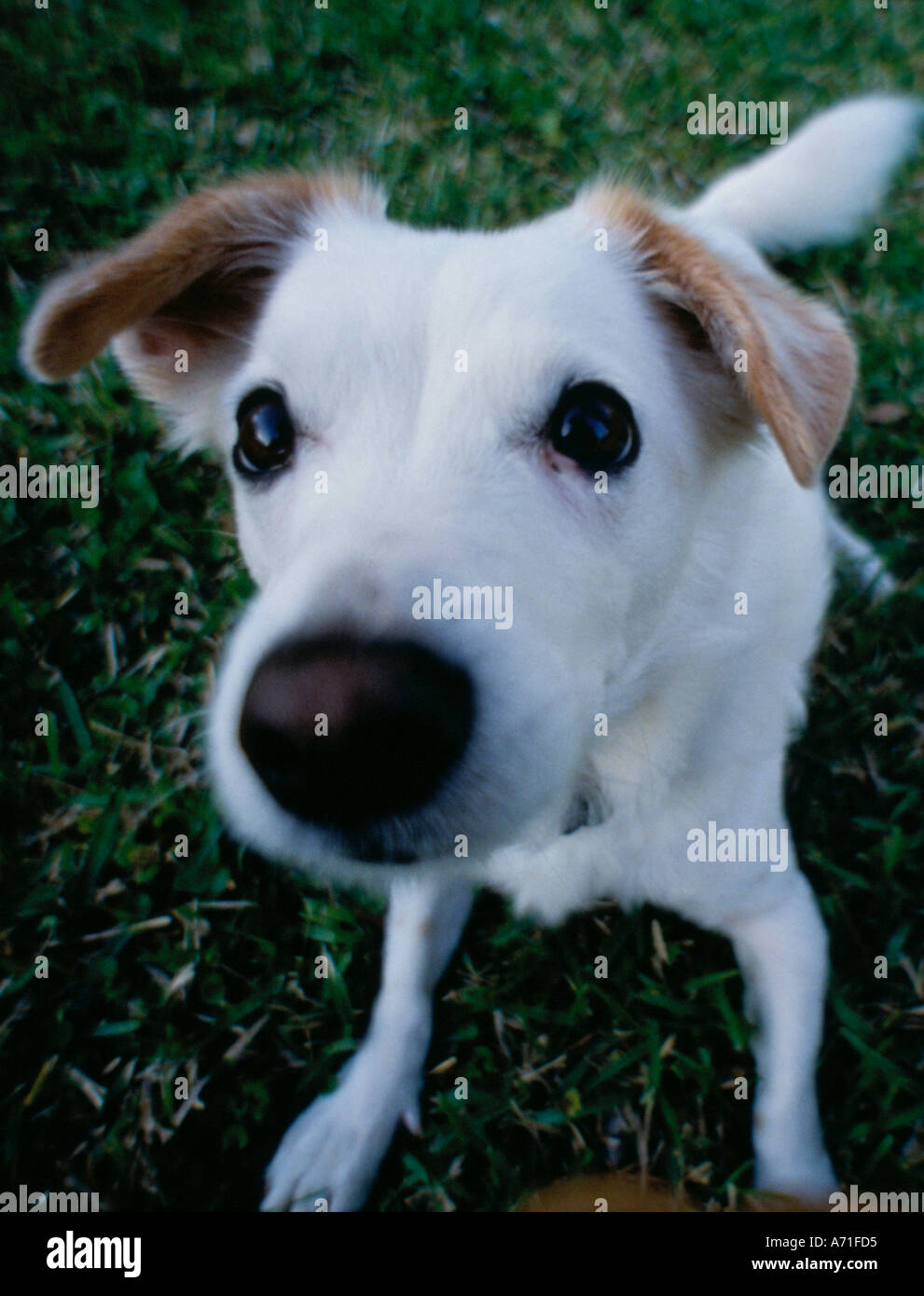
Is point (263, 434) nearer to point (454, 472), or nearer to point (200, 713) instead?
point (454, 472)

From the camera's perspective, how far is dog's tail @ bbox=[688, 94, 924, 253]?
298 centimetres

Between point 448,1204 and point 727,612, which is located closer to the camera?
point 727,612

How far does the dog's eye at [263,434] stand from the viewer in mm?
1723

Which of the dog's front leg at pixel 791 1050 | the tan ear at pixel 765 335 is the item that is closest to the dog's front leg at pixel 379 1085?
the dog's front leg at pixel 791 1050

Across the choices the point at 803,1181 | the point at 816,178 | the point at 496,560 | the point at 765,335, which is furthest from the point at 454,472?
the point at 816,178

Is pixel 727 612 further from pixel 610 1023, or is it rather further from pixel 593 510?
pixel 610 1023

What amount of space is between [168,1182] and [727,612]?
1.92 metres

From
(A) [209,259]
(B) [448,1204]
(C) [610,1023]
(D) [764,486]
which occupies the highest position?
(A) [209,259]

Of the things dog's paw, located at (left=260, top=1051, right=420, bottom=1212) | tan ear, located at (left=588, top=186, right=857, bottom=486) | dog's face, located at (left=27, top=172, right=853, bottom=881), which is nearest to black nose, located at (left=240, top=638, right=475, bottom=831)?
dog's face, located at (left=27, top=172, right=853, bottom=881)

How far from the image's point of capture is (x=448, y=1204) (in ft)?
6.94

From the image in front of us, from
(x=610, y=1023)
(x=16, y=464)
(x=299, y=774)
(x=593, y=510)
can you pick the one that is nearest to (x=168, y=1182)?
(x=610, y=1023)

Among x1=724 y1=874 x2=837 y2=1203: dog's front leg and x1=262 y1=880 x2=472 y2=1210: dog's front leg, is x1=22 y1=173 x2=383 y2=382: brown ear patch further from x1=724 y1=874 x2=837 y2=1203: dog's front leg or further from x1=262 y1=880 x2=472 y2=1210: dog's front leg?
x1=724 y1=874 x2=837 y2=1203: dog's front leg

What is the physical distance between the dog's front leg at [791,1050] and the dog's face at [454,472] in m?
0.62

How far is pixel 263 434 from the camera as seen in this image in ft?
5.74
